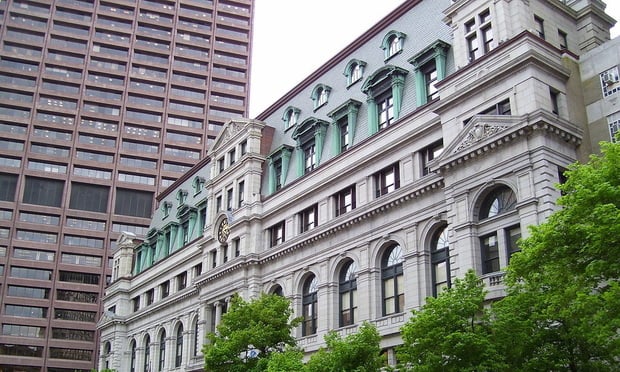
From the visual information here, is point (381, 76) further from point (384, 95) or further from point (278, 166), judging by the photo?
point (278, 166)

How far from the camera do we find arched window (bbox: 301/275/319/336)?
4700cm

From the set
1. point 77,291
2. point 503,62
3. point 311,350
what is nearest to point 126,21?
point 77,291

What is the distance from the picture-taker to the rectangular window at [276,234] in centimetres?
5241

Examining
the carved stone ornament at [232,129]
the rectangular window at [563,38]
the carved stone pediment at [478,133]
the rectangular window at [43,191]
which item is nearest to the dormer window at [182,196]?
the carved stone ornament at [232,129]

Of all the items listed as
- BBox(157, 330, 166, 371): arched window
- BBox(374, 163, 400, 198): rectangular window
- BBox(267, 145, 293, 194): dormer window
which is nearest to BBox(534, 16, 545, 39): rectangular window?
BBox(374, 163, 400, 198): rectangular window

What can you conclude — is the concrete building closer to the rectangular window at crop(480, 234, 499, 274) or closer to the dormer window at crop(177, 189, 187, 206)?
the rectangular window at crop(480, 234, 499, 274)

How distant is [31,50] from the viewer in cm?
12262

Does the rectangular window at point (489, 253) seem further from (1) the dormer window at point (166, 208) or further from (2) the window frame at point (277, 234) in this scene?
(1) the dormer window at point (166, 208)

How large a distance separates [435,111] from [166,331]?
40.0m

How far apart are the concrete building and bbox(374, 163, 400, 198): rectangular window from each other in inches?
4.0

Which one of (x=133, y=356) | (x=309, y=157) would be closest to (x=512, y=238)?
(x=309, y=157)

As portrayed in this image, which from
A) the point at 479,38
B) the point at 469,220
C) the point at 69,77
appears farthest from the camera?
the point at 69,77

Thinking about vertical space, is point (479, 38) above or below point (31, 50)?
below

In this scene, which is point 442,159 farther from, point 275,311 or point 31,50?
point 31,50
